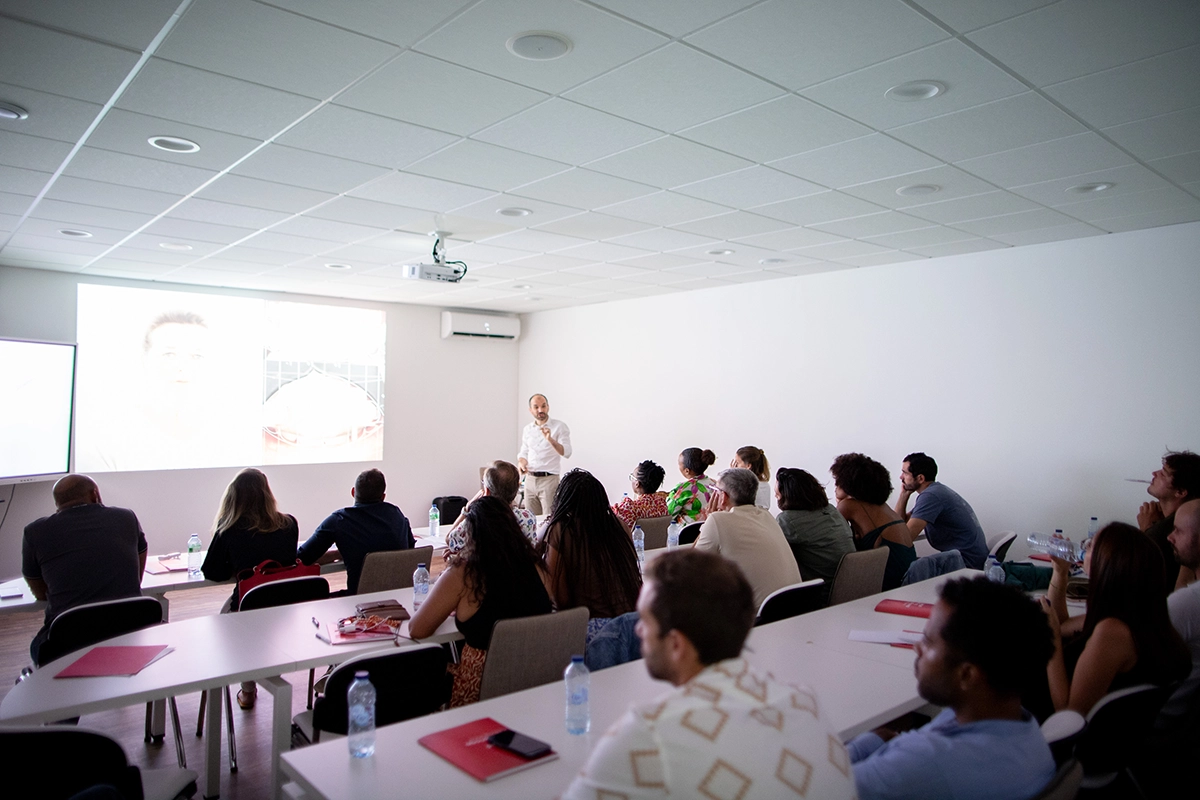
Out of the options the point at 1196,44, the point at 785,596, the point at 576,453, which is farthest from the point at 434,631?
the point at 576,453

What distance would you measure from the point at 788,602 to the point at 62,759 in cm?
277

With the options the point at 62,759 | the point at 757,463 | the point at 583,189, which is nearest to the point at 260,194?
the point at 583,189

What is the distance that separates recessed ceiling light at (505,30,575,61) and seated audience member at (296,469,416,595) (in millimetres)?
2657

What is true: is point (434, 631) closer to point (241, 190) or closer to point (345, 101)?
point (345, 101)

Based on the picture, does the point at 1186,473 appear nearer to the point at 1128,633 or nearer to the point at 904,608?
the point at 904,608

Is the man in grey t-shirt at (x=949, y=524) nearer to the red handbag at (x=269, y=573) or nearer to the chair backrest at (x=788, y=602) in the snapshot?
the chair backrest at (x=788, y=602)

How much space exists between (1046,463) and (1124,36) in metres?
4.14

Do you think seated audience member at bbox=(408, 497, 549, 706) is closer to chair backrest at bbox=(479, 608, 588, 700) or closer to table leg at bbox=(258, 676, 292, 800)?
chair backrest at bbox=(479, 608, 588, 700)

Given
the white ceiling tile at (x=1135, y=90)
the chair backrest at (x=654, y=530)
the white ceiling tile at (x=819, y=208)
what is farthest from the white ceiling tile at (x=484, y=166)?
the chair backrest at (x=654, y=530)

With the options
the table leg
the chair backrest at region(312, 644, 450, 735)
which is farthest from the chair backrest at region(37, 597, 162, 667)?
the chair backrest at region(312, 644, 450, 735)

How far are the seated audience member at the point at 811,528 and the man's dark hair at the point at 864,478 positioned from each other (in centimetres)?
31

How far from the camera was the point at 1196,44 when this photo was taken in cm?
274

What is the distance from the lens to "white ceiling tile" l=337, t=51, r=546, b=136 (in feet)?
9.75

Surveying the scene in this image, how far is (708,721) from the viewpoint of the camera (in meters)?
1.29
